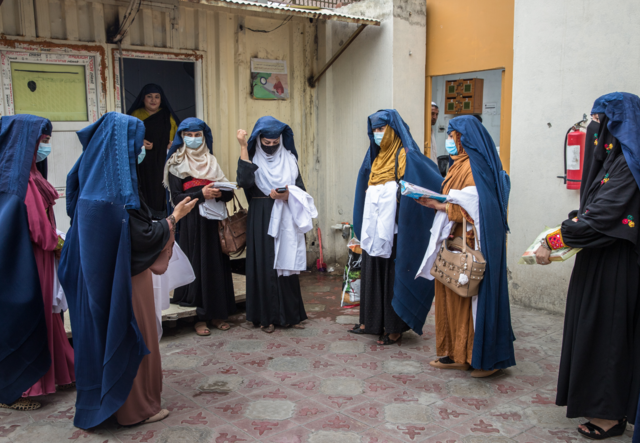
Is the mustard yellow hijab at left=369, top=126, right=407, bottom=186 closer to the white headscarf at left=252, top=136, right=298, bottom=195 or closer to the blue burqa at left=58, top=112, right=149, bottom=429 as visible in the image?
the white headscarf at left=252, top=136, right=298, bottom=195

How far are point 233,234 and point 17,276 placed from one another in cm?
194

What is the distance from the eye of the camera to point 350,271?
5988mm

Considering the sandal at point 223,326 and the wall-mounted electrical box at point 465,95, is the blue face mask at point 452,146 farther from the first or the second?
the wall-mounted electrical box at point 465,95

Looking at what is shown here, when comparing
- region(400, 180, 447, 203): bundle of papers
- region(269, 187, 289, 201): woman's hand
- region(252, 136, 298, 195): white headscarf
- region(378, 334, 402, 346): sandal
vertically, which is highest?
region(252, 136, 298, 195): white headscarf

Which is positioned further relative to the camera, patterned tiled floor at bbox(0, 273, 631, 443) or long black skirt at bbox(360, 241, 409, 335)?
long black skirt at bbox(360, 241, 409, 335)

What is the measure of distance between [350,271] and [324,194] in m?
1.81

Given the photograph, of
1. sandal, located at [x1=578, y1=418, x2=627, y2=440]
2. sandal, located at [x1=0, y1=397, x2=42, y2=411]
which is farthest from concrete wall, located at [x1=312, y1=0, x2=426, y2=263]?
sandal, located at [x1=0, y1=397, x2=42, y2=411]

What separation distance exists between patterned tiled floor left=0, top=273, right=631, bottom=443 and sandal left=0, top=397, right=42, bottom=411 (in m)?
0.05

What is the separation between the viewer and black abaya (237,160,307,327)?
16.9 ft

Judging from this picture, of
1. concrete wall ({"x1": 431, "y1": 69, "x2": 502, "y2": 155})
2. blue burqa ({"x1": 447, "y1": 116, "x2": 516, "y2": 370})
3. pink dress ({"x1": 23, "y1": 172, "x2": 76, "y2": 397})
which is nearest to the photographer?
pink dress ({"x1": 23, "y1": 172, "x2": 76, "y2": 397})

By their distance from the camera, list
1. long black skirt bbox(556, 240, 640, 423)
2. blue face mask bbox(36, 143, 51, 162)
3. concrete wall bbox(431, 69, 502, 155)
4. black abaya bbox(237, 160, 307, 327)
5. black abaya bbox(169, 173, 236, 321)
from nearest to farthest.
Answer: long black skirt bbox(556, 240, 640, 423) < blue face mask bbox(36, 143, 51, 162) < black abaya bbox(169, 173, 236, 321) < black abaya bbox(237, 160, 307, 327) < concrete wall bbox(431, 69, 502, 155)

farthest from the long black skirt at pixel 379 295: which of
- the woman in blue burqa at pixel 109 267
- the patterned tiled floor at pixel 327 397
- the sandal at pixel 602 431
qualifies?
the woman in blue burqa at pixel 109 267

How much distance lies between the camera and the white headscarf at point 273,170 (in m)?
5.13

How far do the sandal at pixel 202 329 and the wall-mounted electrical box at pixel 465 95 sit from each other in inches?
156
